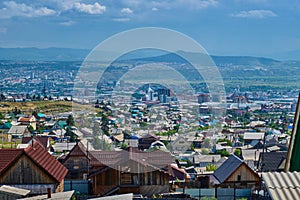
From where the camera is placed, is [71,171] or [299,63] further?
[299,63]

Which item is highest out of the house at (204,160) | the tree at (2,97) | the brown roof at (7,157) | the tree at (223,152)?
the brown roof at (7,157)

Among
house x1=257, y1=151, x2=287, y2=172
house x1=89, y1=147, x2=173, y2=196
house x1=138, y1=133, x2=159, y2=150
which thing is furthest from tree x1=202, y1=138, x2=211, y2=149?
house x1=89, y1=147, x2=173, y2=196

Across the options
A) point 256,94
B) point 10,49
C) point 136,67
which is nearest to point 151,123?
point 136,67

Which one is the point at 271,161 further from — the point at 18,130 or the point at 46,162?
the point at 18,130

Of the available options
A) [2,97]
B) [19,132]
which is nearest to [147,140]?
[19,132]

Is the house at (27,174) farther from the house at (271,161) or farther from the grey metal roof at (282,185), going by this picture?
the grey metal roof at (282,185)

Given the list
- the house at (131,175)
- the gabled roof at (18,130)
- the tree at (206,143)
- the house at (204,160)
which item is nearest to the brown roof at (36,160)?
the house at (131,175)

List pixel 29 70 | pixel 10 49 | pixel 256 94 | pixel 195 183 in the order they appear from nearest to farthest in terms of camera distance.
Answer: pixel 195 183 → pixel 256 94 → pixel 29 70 → pixel 10 49

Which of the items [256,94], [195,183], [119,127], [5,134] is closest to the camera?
[195,183]

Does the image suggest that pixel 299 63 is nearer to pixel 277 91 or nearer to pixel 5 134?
pixel 277 91
